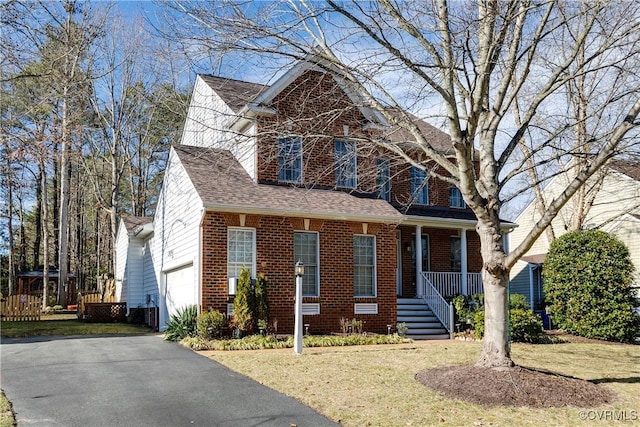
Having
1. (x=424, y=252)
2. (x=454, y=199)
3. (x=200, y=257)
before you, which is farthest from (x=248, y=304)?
(x=454, y=199)

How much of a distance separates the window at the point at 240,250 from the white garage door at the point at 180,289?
1.07 metres

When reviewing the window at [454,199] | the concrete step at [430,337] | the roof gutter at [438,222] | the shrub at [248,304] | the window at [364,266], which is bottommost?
the concrete step at [430,337]

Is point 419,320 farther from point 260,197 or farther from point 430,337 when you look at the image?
point 260,197

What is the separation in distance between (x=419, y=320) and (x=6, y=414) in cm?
1255

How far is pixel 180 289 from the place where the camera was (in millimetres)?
16594

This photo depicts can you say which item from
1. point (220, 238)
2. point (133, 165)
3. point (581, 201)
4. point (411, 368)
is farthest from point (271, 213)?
point (133, 165)

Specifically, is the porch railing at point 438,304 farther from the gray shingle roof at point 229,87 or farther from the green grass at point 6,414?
the green grass at point 6,414

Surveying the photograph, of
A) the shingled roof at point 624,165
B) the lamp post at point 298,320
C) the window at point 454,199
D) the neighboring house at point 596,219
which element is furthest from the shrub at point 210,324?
the neighboring house at point 596,219

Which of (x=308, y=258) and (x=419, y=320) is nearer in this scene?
(x=308, y=258)

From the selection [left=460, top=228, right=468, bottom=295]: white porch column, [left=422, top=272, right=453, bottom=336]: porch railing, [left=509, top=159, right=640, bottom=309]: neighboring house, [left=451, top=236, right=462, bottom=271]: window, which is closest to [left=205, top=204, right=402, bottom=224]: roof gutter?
[left=422, top=272, right=453, bottom=336]: porch railing

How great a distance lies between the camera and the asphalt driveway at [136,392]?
22.7ft

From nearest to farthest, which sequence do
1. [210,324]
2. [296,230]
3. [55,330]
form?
[210,324] < [296,230] < [55,330]

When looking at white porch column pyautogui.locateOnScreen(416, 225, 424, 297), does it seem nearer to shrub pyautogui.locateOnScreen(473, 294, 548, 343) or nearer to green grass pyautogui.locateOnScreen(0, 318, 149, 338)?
shrub pyautogui.locateOnScreen(473, 294, 548, 343)

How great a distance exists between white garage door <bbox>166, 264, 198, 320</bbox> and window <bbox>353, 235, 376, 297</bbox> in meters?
4.52
